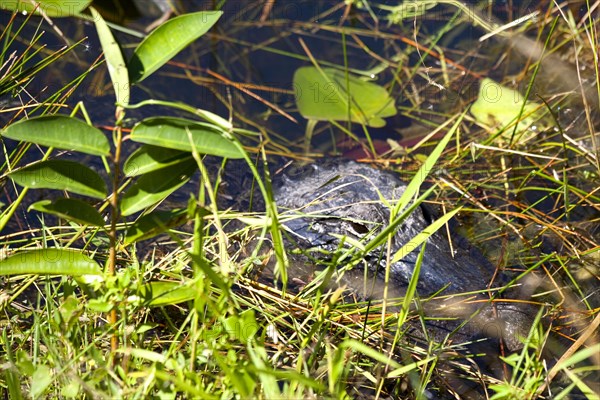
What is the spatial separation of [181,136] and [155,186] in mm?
150

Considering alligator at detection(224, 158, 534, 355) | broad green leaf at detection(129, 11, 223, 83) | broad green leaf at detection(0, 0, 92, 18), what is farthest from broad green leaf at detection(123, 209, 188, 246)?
broad green leaf at detection(0, 0, 92, 18)

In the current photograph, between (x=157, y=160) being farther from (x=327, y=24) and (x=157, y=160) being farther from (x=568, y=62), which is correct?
(x=568, y=62)

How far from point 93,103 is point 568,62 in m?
2.13

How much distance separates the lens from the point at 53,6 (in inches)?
99.3

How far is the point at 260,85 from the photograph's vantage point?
2795 mm

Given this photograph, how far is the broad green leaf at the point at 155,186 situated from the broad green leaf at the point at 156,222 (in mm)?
27

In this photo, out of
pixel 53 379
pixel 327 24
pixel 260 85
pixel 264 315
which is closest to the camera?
pixel 53 379

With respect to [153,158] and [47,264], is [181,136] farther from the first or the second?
[47,264]

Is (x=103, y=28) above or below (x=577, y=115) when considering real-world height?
above

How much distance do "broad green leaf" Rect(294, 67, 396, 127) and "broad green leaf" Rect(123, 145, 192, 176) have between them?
4.77 ft

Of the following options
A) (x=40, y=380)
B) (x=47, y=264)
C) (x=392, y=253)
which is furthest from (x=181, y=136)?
(x=392, y=253)

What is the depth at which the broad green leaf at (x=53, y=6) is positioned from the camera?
2.22 m

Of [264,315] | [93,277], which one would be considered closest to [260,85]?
[264,315]

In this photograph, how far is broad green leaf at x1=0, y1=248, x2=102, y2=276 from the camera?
3.91 ft
